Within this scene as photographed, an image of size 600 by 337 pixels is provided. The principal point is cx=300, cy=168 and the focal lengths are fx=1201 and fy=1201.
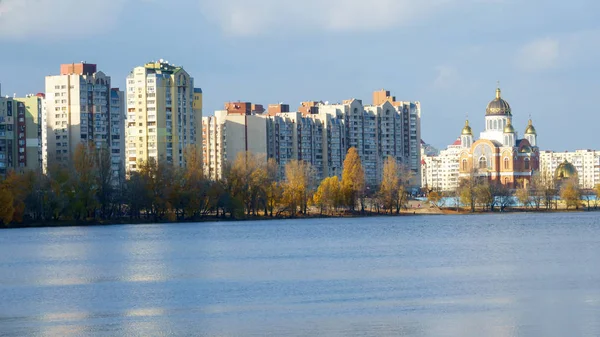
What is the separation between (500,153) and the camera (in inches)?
5773

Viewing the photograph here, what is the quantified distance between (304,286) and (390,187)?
64205 millimetres

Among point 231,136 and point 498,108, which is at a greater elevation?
point 498,108

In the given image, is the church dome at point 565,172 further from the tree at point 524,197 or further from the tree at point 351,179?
the tree at point 351,179

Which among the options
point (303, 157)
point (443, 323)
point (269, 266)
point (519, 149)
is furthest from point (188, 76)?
point (443, 323)

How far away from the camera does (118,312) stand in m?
27.7

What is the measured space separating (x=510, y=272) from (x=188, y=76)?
256 ft

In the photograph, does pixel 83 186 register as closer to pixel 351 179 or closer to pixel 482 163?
pixel 351 179

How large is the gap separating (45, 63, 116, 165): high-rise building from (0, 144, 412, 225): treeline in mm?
17163

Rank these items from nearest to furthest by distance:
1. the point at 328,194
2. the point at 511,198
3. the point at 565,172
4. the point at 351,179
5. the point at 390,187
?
the point at 351,179, the point at 328,194, the point at 390,187, the point at 511,198, the point at 565,172

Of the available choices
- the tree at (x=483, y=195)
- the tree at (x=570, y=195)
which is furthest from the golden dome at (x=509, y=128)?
the tree at (x=483, y=195)

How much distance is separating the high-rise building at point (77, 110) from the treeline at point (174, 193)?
56.3 ft

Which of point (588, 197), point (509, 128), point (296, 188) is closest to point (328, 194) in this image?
point (296, 188)

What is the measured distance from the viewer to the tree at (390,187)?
3780 inches

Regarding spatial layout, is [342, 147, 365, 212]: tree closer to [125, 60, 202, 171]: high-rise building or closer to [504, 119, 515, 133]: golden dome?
[125, 60, 202, 171]: high-rise building
